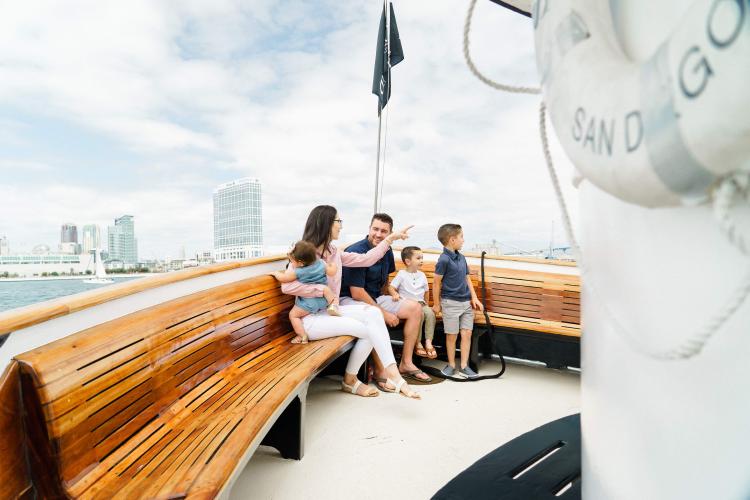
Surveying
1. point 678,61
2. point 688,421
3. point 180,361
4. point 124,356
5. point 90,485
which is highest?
point 678,61

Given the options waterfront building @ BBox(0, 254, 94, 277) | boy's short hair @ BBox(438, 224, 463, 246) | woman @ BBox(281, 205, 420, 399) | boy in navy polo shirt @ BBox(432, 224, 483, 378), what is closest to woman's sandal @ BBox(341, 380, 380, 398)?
woman @ BBox(281, 205, 420, 399)

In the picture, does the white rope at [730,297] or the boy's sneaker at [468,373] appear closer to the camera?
the white rope at [730,297]

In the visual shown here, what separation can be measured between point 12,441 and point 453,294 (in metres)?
2.39

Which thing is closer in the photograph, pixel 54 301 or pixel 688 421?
pixel 688 421

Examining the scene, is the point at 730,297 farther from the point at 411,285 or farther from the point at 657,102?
the point at 411,285

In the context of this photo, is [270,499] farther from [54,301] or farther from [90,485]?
[54,301]

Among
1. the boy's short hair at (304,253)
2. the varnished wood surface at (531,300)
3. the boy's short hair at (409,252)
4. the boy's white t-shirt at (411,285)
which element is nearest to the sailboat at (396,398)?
the boy's short hair at (304,253)

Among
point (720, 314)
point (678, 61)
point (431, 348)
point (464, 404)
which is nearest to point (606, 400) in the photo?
point (720, 314)

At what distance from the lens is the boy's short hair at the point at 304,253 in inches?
97.7

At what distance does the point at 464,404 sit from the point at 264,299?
49.2 inches

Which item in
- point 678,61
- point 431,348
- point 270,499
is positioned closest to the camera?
point 678,61

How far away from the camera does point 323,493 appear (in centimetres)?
159

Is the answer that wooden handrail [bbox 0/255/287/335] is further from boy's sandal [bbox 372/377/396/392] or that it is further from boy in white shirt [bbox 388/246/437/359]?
boy in white shirt [bbox 388/246/437/359]

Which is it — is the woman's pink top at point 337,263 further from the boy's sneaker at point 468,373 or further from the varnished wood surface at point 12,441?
the varnished wood surface at point 12,441
